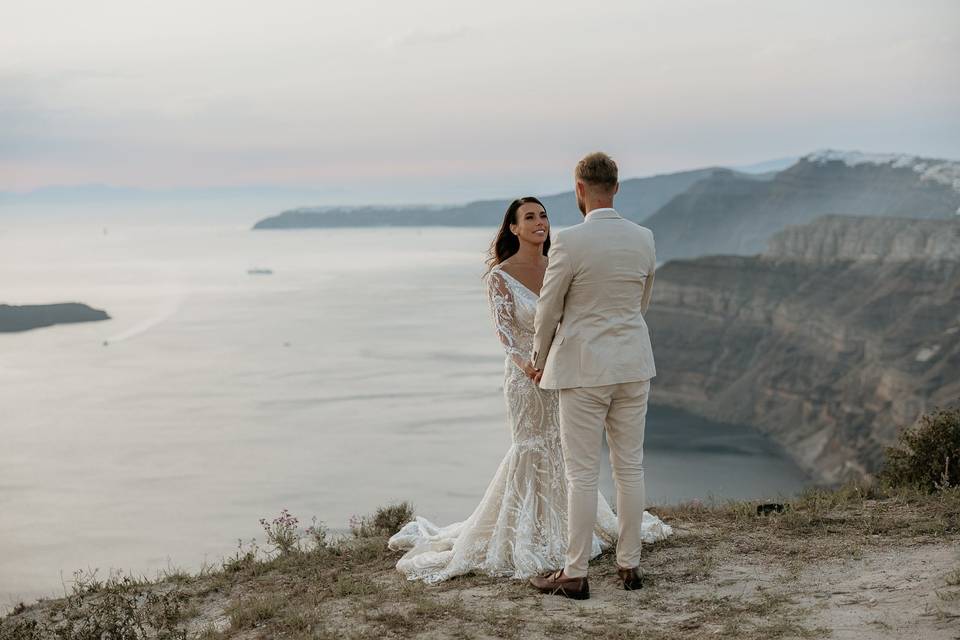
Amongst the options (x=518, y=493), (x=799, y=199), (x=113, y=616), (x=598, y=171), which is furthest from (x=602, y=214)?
(x=799, y=199)

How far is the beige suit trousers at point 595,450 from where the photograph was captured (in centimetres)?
398

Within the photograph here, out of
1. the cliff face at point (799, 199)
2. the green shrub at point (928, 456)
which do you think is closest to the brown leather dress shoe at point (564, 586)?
the green shrub at point (928, 456)

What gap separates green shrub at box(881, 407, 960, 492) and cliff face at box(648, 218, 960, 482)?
50.0m

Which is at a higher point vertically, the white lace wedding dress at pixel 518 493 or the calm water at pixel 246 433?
the white lace wedding dress at pixel 518 493

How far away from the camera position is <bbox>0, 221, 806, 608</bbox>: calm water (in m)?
49.6

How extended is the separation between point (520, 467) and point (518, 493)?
0.45 feet

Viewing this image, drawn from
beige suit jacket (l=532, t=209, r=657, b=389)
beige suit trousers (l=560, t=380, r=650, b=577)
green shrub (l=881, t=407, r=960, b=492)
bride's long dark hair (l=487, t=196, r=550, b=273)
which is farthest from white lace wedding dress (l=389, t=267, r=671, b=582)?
green shrub (l=881, t=407, r=960, b=492)

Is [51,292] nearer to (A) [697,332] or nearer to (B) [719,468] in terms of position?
(A) [697,332]

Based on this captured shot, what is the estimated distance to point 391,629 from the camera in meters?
3.96

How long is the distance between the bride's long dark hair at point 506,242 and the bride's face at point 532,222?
0.13 feet

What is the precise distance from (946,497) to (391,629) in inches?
148

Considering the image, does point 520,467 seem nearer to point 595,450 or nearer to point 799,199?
point 595,450

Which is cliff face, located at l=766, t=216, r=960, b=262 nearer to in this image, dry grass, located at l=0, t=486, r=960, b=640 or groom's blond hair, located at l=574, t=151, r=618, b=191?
dry grass, located at l=0, t=486, r=960, b=640

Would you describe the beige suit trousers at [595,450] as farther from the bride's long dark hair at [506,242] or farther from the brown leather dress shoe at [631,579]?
the bride's long dark hair at [506,242]
